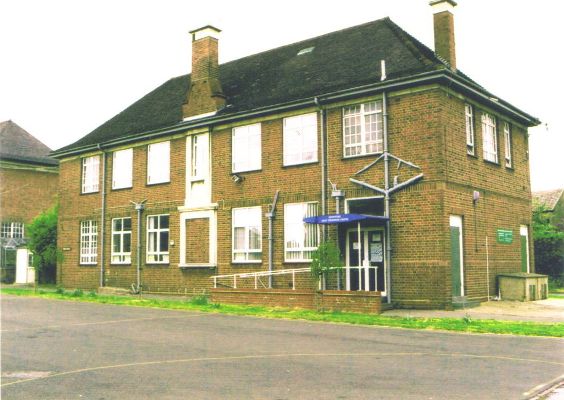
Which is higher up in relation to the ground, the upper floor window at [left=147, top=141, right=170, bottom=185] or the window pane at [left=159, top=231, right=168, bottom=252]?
the upper floor window at [left=147, top=141, right=170, bottom=185]

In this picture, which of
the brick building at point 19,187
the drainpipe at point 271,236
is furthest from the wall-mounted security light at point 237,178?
the brick building at point 19,187

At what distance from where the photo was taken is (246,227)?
71.1 ft

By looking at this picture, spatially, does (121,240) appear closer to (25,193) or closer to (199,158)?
(199,158)

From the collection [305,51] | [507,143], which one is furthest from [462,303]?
[305,51]

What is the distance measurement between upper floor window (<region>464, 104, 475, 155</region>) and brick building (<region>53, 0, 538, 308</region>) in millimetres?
51

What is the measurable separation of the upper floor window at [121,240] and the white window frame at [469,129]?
46.8ft

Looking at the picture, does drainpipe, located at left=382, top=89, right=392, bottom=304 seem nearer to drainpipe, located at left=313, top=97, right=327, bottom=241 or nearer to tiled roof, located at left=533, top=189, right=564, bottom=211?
drainpipe, located at left=313, top=97, right=327, bottom=241

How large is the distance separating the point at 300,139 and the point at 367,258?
4.67 m

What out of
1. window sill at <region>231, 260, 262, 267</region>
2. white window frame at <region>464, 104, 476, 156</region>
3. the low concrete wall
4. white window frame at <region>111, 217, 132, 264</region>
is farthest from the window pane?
white window frame at <region>464, 104, 476, 156</region>

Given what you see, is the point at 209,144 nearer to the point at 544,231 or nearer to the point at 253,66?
the point at 253,66

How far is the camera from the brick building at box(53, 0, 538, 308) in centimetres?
1755

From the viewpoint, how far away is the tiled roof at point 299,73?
19.1 meters

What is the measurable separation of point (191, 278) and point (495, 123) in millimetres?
12313

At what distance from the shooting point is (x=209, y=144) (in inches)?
910
